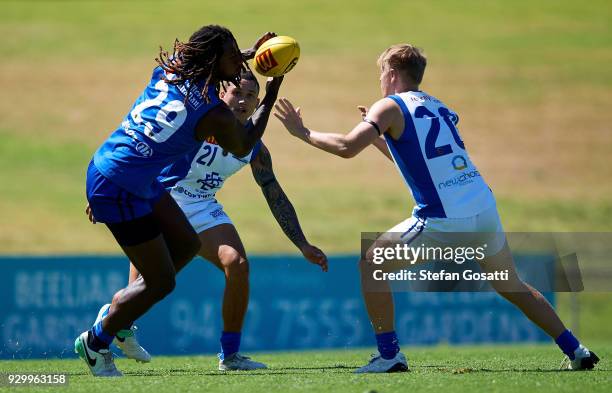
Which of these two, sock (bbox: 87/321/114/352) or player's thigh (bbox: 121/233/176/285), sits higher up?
player's thigh (bbox: 121/233/176/285)

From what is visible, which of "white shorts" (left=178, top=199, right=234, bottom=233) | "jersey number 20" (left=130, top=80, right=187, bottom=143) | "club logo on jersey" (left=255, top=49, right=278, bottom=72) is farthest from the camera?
"white shorts" (left=178, top=199, right=234, bottom=233)

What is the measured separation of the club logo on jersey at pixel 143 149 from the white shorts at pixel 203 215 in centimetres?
169

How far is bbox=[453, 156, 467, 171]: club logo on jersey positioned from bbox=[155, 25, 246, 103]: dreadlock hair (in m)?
1.65

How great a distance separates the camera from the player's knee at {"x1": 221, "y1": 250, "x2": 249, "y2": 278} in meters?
7.94

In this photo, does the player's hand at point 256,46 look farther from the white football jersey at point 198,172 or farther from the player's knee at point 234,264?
the player's knee at point 234,264

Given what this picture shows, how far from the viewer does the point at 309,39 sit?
155 feet

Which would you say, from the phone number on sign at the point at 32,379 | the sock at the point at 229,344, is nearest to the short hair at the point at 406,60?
the sock at the point at 229,344

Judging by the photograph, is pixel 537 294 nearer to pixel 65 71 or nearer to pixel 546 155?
pixel 546 155

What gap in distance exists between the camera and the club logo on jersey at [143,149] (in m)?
6.54

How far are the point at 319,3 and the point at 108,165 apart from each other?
4757cm

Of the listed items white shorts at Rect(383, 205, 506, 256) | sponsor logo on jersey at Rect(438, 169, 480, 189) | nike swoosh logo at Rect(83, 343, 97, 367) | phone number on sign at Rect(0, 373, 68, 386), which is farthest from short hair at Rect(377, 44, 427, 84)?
phone number on sign at Rect(0, 373, 68, 386)

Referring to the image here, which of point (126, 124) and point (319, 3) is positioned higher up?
point (319, 3)

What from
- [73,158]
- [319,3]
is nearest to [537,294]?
[73,158]

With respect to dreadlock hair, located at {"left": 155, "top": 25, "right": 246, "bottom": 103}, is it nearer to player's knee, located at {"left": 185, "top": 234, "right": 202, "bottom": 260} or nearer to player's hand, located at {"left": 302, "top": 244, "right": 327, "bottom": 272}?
player's knee, located at {"left": 185, "top": 234, "right": 202, "bottom": 260}
